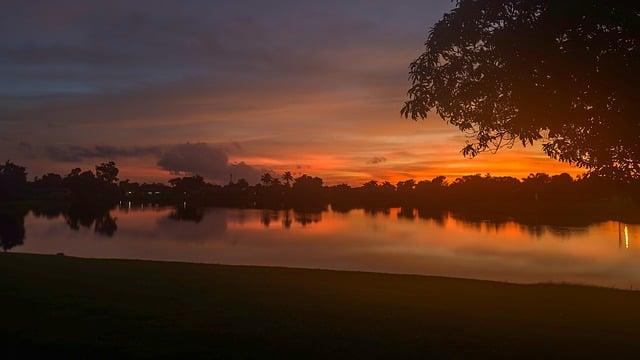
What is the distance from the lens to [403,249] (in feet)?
167

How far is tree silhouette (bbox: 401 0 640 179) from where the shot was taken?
9.29 m

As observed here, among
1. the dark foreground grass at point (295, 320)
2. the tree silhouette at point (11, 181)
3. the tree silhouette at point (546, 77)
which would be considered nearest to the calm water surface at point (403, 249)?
the dark foreground grass at point (295, 320)

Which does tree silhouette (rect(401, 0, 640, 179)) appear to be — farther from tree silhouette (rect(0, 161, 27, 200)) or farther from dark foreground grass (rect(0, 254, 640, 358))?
tree silhouette (rect(0, 161, 27, 200))

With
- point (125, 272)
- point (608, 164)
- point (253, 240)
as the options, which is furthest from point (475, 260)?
point (608, 164)

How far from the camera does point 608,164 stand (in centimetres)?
1120

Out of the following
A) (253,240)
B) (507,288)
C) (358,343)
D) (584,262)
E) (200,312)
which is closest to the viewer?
(358,343)

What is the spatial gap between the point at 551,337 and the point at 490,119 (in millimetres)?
3804

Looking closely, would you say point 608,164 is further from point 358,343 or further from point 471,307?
point 358,343

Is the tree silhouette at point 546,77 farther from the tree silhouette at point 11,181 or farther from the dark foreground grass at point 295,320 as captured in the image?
the tree silhouette at point 11,181

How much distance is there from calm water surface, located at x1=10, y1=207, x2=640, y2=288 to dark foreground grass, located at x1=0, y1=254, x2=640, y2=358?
19.4 meters

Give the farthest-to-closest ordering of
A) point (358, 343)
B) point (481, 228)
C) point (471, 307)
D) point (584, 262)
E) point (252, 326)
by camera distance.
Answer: point (481, 228), point (584, 262), point (471, 307), point (252, 326), point (358, 343)

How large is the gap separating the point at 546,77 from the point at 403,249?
137 feet

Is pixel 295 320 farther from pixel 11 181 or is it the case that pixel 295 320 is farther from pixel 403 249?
pixel 11 181

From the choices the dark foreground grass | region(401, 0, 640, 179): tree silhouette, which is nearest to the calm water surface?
the dark foreground grass
